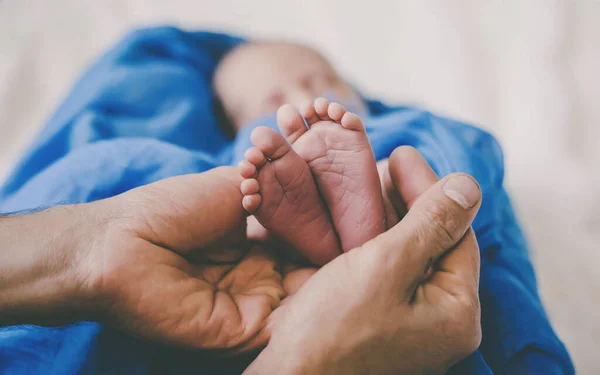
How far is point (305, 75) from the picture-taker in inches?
46.7

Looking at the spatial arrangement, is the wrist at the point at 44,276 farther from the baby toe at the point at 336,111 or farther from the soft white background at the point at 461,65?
the soft white background at the point at 461,65

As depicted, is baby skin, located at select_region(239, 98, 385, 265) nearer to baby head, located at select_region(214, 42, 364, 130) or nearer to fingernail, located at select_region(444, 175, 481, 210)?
fingernail, located at select_region(444, 175, 481, 210)

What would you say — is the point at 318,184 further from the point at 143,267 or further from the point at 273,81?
the point at 273,81

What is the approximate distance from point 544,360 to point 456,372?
0.50 feet

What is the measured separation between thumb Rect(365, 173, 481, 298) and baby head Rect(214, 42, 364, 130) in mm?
630

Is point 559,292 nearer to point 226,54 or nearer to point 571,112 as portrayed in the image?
point 571,112

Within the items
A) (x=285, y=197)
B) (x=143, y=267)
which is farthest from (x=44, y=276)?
(x=285, y=197)

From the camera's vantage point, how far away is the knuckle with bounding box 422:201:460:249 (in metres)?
0.53

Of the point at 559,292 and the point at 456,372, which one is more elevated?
the point at 456,372

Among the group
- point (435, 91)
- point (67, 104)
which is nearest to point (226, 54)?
point (67, 104)

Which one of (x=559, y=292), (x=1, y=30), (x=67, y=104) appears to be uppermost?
(x=1, y=30)

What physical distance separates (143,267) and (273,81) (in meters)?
0.76

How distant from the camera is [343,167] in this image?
2.06 ft

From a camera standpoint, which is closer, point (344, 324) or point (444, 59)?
point (344, 324)
